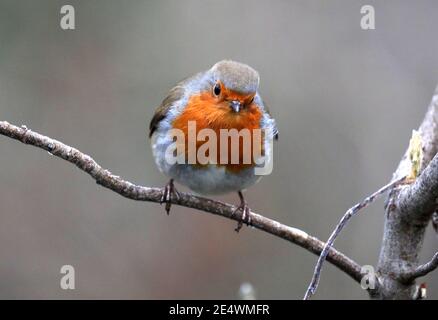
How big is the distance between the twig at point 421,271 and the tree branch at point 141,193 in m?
0.22

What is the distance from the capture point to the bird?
13.4ft

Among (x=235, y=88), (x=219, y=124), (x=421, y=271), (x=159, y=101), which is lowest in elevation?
(x=421, y=271)

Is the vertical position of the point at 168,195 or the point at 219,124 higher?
the point at 219,124

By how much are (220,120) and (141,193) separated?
29.7 inches

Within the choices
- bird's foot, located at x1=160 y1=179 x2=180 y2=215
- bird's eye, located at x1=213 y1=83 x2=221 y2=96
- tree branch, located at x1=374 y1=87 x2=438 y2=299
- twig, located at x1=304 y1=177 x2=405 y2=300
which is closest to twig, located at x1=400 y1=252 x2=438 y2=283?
tree branch, located at x1=374 y1=87 x2=438 y2=299

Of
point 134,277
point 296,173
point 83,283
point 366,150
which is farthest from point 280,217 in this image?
point 83,283

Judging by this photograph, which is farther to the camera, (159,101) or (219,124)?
(159,101)

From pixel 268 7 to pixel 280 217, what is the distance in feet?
7.16

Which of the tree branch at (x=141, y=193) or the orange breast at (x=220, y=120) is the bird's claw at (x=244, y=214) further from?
the orange breast at (x=220, y=120)

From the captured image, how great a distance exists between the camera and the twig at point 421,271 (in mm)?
2972

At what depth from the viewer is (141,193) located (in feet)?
11.7

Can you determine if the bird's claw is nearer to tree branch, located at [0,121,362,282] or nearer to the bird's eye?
tree branch, located at [0,121,362,282]

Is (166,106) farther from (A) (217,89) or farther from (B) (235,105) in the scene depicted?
(B) (235,105)

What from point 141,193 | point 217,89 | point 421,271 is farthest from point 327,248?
point 217,89
